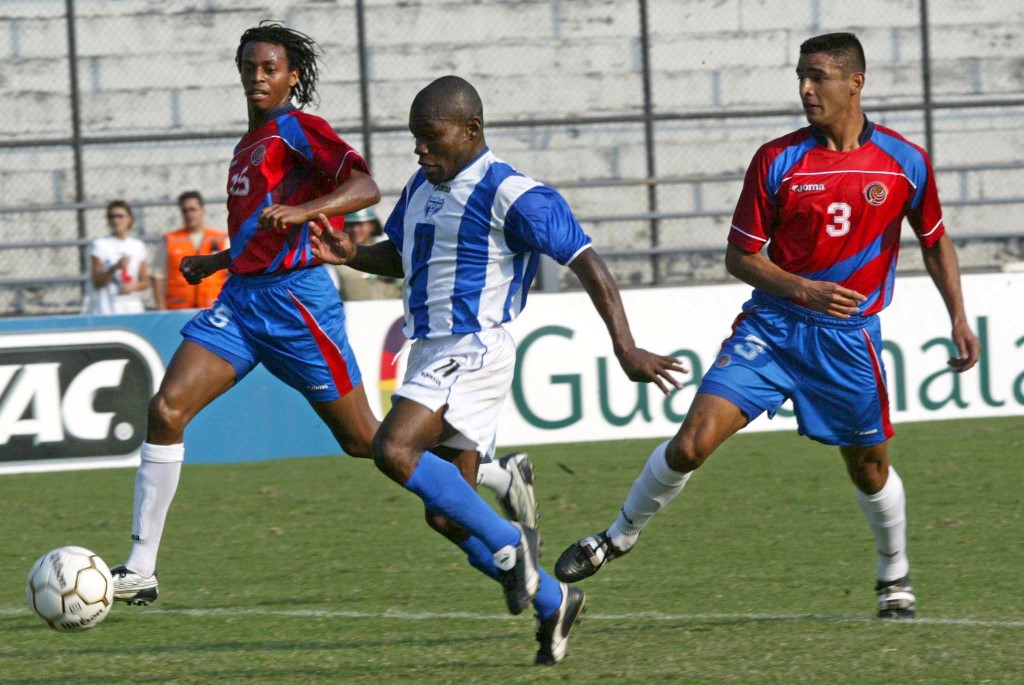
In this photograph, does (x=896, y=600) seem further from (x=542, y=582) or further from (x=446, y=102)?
(x=446, y=102)

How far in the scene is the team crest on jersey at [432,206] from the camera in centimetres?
502

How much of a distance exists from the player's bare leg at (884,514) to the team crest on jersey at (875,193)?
2.75ft

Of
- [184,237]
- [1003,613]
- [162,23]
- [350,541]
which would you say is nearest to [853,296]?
[1003,613]

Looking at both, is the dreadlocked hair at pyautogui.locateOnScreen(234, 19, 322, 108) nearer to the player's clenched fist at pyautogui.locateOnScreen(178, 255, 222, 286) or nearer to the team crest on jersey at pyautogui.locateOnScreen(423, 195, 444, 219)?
the player's clenched fist at pyautogui.locateOnScreen(178, 255, 222, 286)

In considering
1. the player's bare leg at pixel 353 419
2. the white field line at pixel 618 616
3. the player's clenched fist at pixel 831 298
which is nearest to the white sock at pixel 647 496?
the white field line at pixel 618 616

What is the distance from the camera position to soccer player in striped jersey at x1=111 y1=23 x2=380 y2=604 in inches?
231

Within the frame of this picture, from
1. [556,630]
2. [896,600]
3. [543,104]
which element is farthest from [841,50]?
[543,104]

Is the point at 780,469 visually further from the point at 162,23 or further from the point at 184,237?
the point at 162,23

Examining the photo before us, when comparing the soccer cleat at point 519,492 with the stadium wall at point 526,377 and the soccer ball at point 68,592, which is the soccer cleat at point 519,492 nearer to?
the soccer ball at point 68,592

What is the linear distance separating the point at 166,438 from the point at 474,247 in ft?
5.32

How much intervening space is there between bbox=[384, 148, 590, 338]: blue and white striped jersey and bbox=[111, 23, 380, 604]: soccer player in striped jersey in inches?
34.5

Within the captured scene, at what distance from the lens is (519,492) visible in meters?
6.64

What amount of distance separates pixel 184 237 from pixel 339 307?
278 inches

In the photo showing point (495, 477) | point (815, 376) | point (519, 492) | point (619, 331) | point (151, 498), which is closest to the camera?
point (619, 331)
